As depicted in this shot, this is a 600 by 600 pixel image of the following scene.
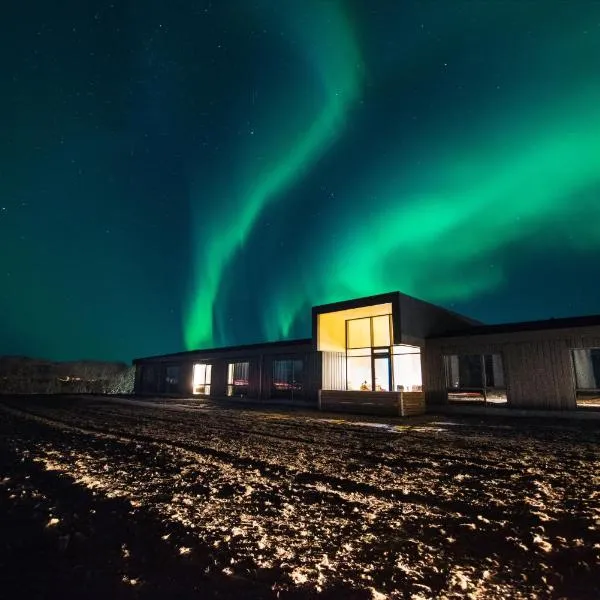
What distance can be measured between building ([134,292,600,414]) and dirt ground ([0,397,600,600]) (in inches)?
329

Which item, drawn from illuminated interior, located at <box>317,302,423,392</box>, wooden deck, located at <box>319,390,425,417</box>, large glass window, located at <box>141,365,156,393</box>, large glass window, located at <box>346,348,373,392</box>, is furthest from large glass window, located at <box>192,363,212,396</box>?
wooden deck, located at <box>319,390,425,417</box>

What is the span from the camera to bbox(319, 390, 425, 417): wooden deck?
1366 cm

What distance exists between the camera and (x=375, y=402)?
→ 14.2 metres

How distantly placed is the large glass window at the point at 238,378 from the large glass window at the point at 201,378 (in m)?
2.36

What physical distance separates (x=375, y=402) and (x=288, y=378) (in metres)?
7.58

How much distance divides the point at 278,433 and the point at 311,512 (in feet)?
17.8

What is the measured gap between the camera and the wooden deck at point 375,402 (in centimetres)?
1366

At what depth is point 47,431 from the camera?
28.4 ft

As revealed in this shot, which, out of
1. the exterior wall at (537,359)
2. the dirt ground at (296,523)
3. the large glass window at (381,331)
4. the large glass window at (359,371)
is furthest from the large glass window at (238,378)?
the dirt ground at (296,523)

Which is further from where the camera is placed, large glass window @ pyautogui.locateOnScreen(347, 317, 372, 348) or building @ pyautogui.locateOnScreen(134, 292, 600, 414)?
large glass window @ pyautogui.locateOnScreen(347, 317, 372, 348)

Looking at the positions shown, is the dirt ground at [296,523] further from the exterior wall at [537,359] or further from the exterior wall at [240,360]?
the exterior wall at [240,360]

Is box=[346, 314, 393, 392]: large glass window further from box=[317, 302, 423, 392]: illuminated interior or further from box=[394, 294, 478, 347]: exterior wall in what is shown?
box=[394, 294, 478, 347]: exterior wall

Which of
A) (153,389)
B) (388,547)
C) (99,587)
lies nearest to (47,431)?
(99,587)

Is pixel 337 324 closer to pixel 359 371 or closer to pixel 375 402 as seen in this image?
pixel 359 371
